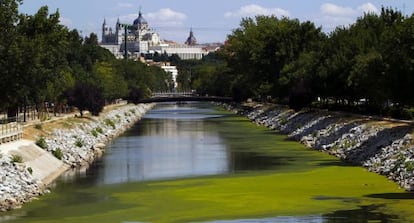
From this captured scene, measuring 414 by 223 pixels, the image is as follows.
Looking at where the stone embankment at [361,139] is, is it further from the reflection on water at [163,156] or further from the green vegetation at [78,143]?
the green vegetation at [78,143]

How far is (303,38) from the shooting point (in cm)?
11781

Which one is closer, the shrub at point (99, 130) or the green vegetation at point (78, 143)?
the green vegetation at point (78, 143)

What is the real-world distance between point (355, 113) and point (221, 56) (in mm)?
87920

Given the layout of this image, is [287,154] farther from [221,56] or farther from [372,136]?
[221,56]

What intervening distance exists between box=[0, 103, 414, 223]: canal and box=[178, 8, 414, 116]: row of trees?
6.64 meters

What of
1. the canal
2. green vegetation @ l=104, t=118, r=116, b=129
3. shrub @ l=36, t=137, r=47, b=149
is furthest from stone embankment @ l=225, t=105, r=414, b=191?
shrub @ l=36, t=137, r=47, b=149

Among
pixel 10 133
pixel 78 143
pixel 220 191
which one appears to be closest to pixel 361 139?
pixel 220 191

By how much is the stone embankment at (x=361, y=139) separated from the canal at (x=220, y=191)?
35.1 inches

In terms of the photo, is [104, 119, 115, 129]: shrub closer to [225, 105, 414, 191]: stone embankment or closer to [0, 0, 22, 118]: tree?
[225, 105, 414, 191]: stone embankment

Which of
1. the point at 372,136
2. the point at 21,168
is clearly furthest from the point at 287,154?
the point at 21,168

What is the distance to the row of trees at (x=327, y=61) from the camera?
5822 cm

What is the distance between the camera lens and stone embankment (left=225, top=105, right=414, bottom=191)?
47.0m

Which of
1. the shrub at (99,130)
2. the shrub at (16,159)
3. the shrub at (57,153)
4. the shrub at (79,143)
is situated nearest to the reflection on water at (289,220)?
the shrub at (16,159)

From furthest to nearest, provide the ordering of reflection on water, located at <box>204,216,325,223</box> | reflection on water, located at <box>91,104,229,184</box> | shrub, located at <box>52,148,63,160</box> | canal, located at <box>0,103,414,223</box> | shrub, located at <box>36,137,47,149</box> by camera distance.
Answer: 1. shrub, located at <box>36,137,47,149</box>
2. shrub, located at <box>52,148,63,160</box>
3. reflection on water, located at <box>91,104,229,184</box>
4. canal, located at <box>0,103,414,223</box>
5. reflection on water, located at <box>204,216,325,223</box>
